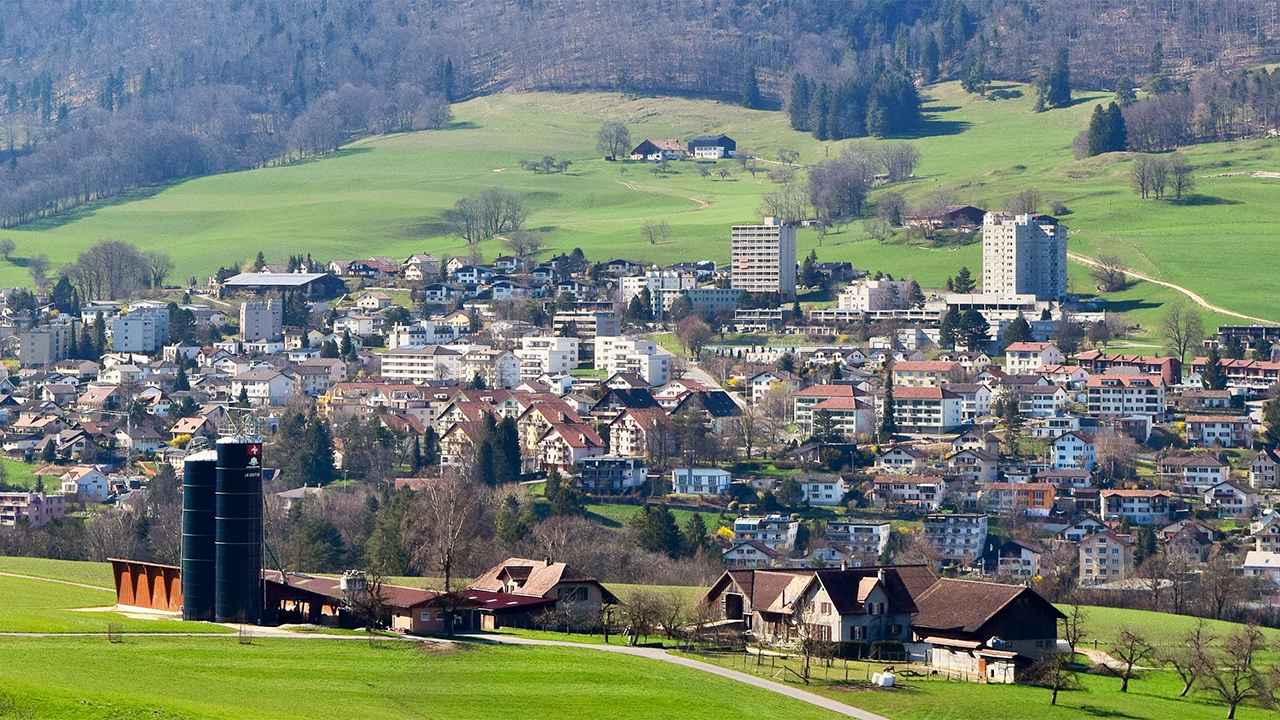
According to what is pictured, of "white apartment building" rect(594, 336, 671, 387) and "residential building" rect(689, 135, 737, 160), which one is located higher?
"residential building" rect(689, 135, 737, 160)

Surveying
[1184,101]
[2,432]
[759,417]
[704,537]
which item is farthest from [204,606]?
[1184,101]

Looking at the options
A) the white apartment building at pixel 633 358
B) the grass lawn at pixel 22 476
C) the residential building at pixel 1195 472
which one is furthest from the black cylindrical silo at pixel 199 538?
the white apartment building at pixel 633 358

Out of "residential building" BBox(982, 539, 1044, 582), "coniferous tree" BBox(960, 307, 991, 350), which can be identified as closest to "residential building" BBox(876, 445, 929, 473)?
"residential building" BBox(982, 539, 1044, 582)

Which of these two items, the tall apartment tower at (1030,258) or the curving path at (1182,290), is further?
the tall apartment tower at (1030,258)

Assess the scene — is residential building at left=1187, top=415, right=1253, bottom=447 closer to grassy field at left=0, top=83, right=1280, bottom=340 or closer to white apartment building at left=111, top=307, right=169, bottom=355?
grassy field at left=0, top=83, right=1280, bottom=340

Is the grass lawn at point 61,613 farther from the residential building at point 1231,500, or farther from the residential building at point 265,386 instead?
the residential building at point 265,386

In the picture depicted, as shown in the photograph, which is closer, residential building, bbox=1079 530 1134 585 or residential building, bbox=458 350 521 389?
residential building, bbox=1079 530 1134 585
